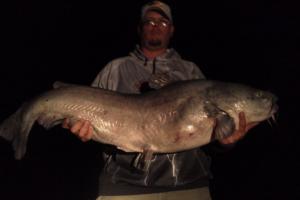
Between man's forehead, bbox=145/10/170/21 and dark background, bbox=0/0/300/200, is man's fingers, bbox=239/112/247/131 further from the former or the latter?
dark background, bbox=0/0/300/200

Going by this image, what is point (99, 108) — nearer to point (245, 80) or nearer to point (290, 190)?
point (290, 190)

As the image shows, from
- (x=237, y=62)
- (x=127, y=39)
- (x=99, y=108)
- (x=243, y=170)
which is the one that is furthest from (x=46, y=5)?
(x=99, y=108)

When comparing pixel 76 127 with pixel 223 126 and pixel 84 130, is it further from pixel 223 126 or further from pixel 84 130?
pixel 223 126

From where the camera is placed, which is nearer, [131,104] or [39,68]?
[131,104]

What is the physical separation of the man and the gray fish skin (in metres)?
0.12

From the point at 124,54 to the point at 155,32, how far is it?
49.8ft

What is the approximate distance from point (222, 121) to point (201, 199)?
72 cm

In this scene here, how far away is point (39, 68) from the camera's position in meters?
17.9

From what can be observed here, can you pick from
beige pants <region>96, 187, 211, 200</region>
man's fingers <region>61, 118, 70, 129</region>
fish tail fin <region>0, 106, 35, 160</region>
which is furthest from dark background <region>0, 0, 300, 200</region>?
fish tail fin <region>0, 106, 35, 160</region>

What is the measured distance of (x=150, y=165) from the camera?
355 centimetres

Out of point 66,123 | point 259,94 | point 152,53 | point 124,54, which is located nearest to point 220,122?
point 259,94

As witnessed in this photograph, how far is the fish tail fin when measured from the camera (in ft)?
11.6

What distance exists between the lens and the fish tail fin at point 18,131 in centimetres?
353

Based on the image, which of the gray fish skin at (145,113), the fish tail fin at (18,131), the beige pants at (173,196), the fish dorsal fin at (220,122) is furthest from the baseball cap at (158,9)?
the beige pants at (173,196)
